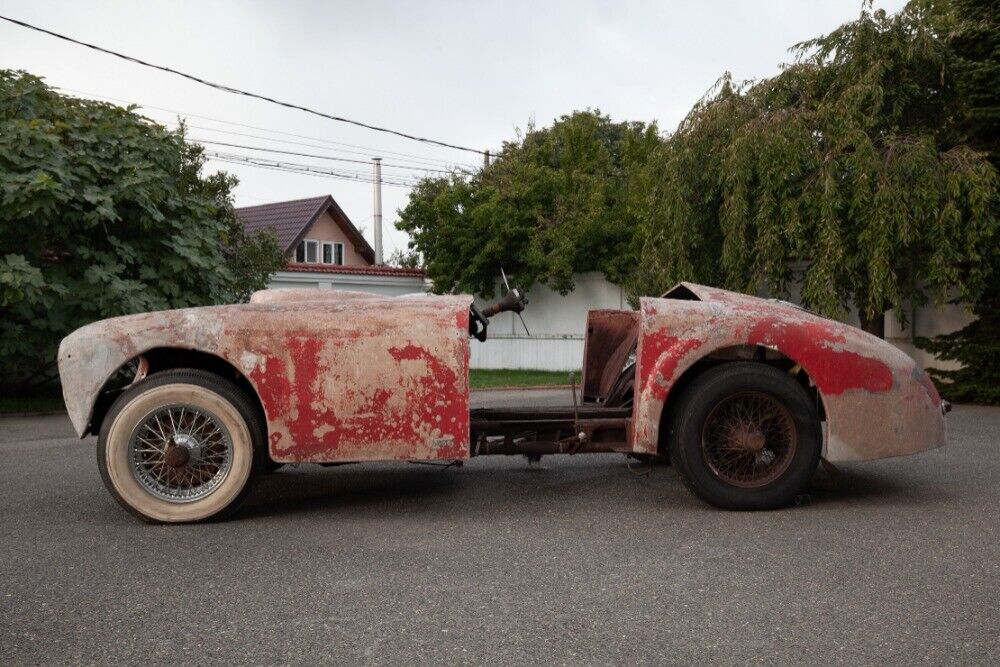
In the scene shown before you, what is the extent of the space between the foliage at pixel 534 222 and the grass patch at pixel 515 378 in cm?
194

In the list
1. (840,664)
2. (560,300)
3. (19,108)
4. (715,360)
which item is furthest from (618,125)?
(840,664)

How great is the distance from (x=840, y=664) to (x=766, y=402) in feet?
8.13

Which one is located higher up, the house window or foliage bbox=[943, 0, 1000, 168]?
foliage bbox=[943, 0, 1000, 168]

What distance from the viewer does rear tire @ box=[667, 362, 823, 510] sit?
527 cm

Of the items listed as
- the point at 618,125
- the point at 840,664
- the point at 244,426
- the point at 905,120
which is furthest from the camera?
the point at 618,125

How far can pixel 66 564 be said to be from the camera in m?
4.34

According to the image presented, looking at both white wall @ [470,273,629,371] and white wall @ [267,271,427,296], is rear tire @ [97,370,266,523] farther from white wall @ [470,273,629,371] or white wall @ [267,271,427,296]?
white wall @ [267,271,427,296]

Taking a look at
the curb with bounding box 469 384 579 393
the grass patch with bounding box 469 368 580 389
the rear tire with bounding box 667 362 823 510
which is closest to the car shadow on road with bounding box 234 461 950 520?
the rear tire with bounding box 667 362 823 510

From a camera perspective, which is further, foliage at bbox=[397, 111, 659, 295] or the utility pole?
the utility pole

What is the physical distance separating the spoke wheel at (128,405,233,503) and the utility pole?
3406cm

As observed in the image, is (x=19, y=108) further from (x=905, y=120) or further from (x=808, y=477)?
(x=905, y=120)

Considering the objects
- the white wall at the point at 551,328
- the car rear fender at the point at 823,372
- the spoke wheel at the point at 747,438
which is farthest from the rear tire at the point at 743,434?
the white wall at the point at 551,328

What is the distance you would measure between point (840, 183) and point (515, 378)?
8108mm

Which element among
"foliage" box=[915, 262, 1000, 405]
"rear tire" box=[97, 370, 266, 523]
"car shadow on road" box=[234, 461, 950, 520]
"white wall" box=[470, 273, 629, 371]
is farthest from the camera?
"white wall" box=[470, 273, 629, 371]
